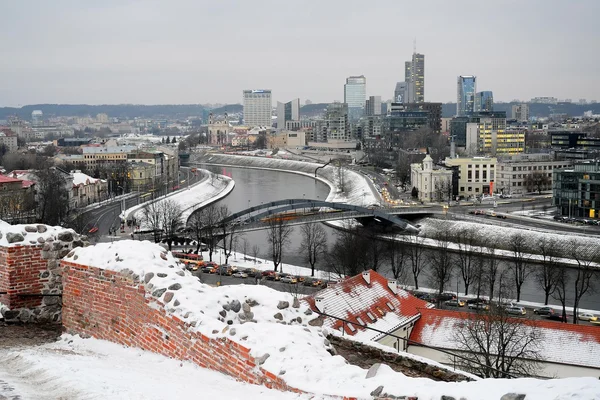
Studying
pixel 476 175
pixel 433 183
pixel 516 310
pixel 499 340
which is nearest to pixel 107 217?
pixel 433 183

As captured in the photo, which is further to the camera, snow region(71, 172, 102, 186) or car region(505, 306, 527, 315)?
snow region(71, 172, 102, 186)

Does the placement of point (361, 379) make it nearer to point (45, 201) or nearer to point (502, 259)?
point (502, 259)

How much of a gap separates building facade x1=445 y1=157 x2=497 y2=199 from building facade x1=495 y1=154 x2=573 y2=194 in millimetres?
698

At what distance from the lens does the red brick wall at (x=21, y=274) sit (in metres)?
5.61

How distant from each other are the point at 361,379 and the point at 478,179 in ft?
159

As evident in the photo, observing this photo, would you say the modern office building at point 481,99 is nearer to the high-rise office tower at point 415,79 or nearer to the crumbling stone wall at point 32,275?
the high-rise office tower at point 415,79

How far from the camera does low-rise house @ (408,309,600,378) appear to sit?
463 inches

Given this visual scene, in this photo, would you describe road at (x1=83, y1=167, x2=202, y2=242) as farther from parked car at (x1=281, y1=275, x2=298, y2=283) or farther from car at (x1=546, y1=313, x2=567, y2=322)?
car at (x1=546, y1=313, x2=567, y2=322)

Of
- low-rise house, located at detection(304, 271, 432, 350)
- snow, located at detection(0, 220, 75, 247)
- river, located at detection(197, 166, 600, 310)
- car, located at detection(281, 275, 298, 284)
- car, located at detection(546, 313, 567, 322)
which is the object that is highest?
snow, located at detection(0, 220, 75, 247)

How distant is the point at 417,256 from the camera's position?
24.2m

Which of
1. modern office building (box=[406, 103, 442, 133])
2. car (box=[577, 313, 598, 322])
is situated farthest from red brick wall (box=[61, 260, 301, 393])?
modern office building (box=[406, 103, 442, 133])

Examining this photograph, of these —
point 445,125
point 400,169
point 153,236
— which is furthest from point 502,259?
point 445,125

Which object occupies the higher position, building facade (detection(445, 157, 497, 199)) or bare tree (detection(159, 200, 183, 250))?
building facade (detection(445, 157, 497, 199))

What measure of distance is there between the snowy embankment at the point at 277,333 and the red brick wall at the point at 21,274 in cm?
54
